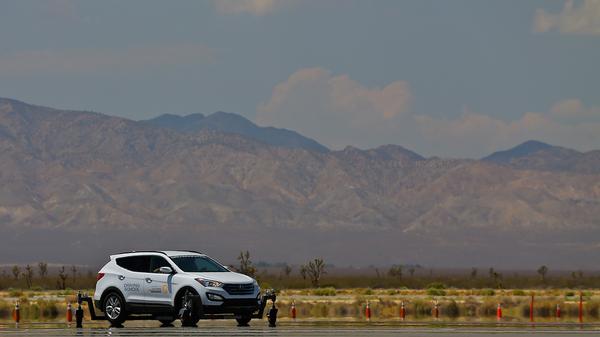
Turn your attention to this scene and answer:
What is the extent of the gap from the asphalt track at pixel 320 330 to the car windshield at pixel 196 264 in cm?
143

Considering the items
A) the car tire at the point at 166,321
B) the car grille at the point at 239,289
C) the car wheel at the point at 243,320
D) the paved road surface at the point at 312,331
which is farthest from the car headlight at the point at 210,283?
the car wheel at the point at 243,320

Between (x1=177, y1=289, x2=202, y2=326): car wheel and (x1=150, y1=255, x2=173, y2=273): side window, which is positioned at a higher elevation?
(x1=150, y1=255, x2=173, y2=273): side window

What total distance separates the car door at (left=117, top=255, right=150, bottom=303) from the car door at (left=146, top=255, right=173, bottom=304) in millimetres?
185

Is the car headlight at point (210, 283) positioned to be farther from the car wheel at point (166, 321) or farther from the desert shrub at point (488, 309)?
the desert shrub at point (488, 309)

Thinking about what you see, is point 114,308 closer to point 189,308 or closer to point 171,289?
point 171,289

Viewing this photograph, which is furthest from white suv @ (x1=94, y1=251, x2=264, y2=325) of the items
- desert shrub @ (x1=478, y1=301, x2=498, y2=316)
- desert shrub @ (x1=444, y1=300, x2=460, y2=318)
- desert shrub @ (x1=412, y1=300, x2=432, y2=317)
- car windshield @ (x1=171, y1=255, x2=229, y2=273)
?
desert shrub @ (x1=478, y1=301, x2=498, y2=316)

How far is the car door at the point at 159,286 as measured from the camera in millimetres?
33219

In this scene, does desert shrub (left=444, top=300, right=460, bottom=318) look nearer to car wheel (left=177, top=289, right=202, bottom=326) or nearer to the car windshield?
the car windshield

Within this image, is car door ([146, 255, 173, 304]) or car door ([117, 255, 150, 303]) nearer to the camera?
car door ([146, 255, 173, 304])

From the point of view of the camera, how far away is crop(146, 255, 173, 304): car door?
3322 cm

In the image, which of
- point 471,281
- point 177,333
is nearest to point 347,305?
point 177,333

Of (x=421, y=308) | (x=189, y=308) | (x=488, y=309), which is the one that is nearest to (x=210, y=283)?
(x=189, y=308)

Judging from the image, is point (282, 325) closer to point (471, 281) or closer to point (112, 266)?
point (112, 266)

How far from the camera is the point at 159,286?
3334 centimetres
